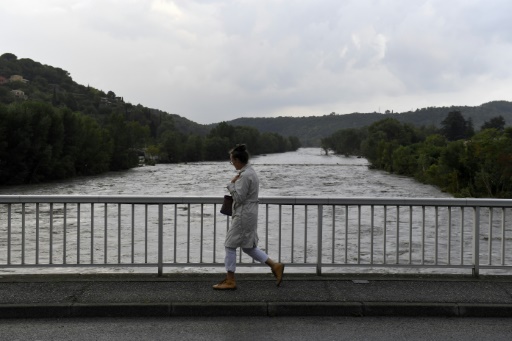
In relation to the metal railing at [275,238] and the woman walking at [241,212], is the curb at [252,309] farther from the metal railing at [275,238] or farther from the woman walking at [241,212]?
the metal railing at [275,238]

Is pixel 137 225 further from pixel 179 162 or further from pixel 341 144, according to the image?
pixel 341 144

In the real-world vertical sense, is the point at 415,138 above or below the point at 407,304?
above

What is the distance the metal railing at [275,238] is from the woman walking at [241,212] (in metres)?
0.67

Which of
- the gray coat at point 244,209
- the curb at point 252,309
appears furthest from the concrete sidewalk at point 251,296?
the gray coat at point 244,209

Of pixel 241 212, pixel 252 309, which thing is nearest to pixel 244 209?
pixel 241 212

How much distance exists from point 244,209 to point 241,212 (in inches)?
2.3

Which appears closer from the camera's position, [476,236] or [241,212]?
[241,212]

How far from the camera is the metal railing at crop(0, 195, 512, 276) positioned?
792 centimetres

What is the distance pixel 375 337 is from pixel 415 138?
134m

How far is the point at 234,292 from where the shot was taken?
7.03 meters

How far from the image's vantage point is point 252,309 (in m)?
6.50

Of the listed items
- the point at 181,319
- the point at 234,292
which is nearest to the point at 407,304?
the point at 234,292

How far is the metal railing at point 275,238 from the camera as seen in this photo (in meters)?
7.92

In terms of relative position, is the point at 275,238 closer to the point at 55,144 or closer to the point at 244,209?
the point at 244,209
